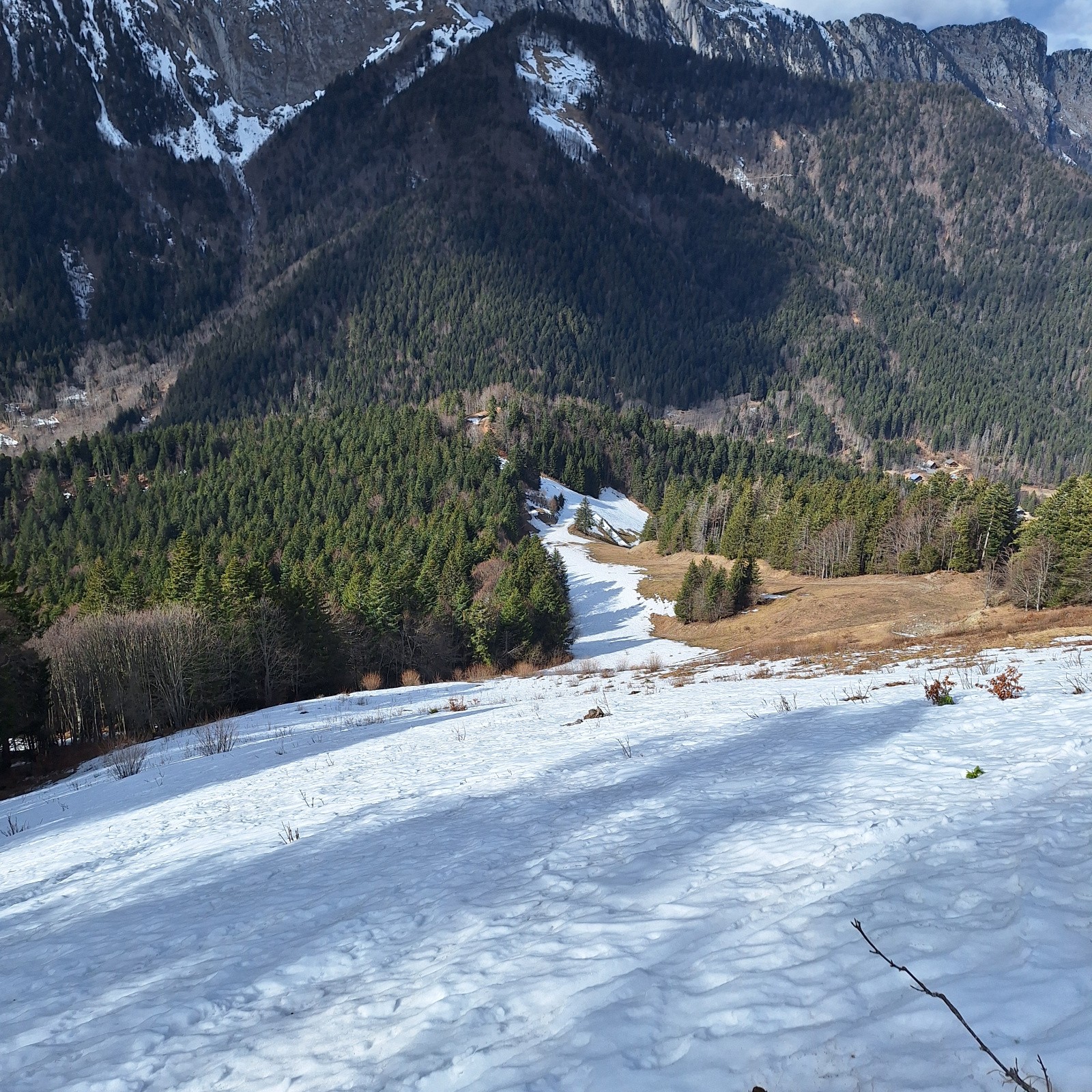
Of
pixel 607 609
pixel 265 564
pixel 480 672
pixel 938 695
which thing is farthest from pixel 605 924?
pixel 265 564

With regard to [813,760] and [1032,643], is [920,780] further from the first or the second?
[1032,643]

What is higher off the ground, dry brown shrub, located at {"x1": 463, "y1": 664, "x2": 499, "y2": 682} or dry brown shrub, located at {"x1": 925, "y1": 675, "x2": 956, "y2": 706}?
dry brown shrub, located at {"x1": 925, "y1": 675, "x2": 956, "y2": 706}

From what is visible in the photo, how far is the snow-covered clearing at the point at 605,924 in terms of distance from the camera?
11.3 ft

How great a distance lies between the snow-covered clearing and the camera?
11.3 feet

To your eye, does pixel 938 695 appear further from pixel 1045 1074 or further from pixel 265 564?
pixel 265 564

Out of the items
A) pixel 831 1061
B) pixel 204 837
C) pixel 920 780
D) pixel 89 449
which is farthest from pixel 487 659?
pixel 89 449

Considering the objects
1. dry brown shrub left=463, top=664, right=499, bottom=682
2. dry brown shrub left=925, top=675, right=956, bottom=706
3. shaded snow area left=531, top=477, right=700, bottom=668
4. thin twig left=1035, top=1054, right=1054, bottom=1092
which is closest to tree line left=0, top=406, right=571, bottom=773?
dry brown shrub left=463, top=664, right=499, bottom=682

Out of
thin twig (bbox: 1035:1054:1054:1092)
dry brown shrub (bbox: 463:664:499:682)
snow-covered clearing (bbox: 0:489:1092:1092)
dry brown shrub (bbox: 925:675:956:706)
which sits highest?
thin twig (bbox: 1035:1054:1054:1092)

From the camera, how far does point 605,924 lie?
5031mm

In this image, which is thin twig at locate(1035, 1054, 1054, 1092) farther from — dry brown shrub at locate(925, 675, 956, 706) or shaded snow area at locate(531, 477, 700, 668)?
shaded snow area at locate(531, 477, 700, 668)

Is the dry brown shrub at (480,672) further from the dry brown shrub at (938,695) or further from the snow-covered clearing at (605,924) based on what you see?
the dry brown shrub at (938,695)

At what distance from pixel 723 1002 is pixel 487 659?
54.9 metres

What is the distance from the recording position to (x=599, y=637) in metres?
67.8

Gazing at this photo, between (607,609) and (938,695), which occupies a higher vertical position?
(938,695)
